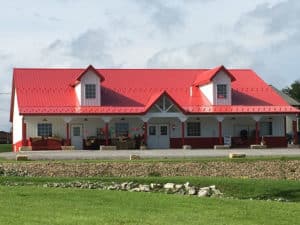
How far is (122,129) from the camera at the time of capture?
157 ft

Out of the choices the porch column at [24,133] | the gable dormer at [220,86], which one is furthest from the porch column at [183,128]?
the porch column at [24,133]

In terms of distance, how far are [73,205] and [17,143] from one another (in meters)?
36.7

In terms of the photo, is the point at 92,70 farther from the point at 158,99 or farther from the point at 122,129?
the point at 158,99

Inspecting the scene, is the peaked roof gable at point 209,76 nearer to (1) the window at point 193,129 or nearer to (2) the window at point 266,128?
(1) the window at point 193,129

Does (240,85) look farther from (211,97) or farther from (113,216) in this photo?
(113,216)

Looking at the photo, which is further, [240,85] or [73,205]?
[240,85]

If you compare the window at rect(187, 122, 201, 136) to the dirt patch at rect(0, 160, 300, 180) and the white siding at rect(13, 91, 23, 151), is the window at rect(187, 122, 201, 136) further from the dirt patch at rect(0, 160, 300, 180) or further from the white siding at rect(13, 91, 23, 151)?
the dirt patch at rect(0, 160, 300, 180)

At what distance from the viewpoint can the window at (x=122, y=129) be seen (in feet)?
157

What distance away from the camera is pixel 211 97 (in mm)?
49344

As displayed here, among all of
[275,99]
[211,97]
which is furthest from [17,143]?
[275,99]

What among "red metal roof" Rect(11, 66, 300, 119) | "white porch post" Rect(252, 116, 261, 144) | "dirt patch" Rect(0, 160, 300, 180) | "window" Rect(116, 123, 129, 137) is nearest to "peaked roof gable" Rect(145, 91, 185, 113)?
"red metal roof" Rect(11, 66, 300, 119)

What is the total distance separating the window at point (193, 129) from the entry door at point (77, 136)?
7.74 meters

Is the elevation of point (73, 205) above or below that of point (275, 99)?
below

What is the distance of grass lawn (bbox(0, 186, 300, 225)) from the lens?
1145 cm
